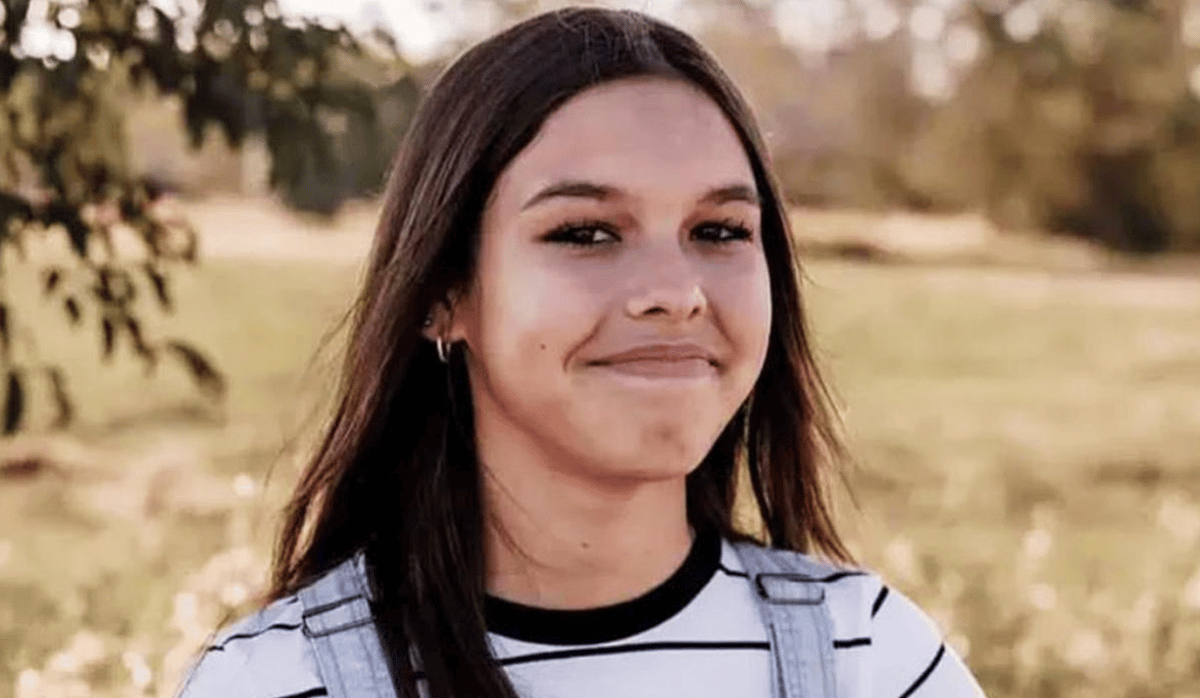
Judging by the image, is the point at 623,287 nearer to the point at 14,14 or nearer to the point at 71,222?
the point at 14,14

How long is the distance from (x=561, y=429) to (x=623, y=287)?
0.14m

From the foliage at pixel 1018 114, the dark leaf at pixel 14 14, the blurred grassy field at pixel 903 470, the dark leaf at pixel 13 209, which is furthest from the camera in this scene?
the foliage at pixel 1018 114

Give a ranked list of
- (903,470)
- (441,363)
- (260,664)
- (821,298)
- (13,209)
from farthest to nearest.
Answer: (821,298)
(903,470)
(13,209)
(441,363)
(260,664)

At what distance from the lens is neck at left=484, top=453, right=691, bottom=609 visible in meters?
2.08

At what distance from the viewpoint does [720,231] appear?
81.0 inches

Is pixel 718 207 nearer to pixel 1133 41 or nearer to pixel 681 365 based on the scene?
pixel 681 365

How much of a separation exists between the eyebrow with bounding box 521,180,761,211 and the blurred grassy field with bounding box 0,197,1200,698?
57cm

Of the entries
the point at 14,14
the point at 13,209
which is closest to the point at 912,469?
the point at 13,209

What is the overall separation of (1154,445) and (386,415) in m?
8.99

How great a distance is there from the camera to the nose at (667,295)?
195cm


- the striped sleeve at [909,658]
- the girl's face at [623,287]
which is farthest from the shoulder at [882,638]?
the girl's face at [623,287]

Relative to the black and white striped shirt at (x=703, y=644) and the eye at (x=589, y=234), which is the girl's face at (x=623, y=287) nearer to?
the eye at (x=589, y=234)

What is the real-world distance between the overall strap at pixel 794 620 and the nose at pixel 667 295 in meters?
0.31

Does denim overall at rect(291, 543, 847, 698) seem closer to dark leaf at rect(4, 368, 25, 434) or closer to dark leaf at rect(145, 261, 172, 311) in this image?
dark leaf at rect(145, 261, 172, 311)
